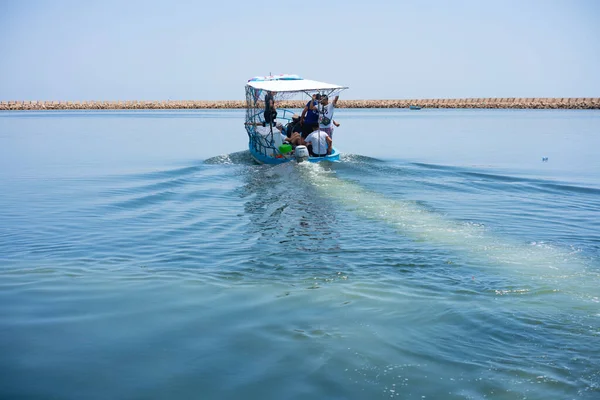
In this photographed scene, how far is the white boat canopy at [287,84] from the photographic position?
2144 centimetres

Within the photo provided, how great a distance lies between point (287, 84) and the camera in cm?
2248

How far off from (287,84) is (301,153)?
3722mm

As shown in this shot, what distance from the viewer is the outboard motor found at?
20.4 meters

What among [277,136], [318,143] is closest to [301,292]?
[318,143]

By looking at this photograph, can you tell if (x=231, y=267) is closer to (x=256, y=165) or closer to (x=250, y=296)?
(x=250, y=296)

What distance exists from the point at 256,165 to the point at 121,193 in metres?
7.69

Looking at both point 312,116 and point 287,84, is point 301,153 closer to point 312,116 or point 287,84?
point 312,116

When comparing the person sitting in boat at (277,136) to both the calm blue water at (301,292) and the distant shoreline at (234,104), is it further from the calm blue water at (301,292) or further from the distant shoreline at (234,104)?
the distant shoreline at (234,104)

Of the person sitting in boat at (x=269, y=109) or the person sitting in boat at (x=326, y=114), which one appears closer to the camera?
the person sitting in boat at (x=326, y=114)

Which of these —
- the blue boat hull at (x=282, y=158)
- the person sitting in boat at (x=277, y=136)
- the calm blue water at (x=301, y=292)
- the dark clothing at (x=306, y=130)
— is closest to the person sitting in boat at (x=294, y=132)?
the person sitting in boat at (x=277, y=136)

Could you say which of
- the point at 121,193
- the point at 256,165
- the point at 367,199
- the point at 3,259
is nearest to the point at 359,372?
the point at 3,259

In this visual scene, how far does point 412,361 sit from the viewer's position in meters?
5.49

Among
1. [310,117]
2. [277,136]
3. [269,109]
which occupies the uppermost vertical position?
[269,109]

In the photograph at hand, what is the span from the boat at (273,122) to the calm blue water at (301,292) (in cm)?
473
